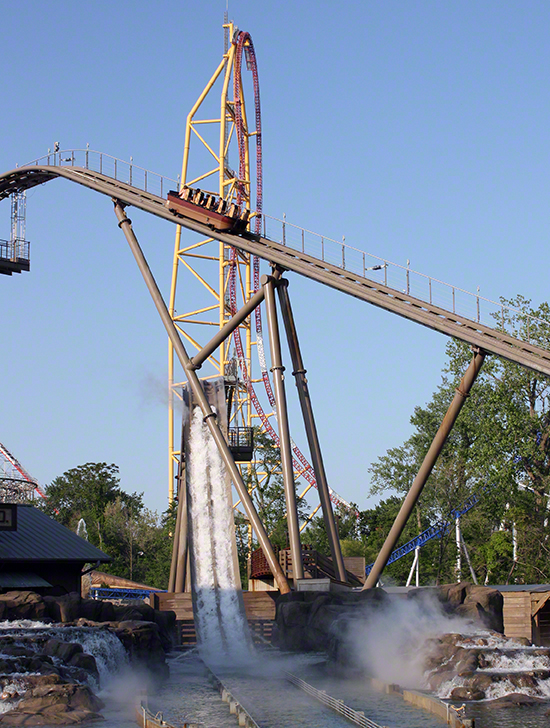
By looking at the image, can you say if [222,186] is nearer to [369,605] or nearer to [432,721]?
[369,605]

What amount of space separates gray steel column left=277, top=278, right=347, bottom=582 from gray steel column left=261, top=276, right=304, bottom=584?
73cm

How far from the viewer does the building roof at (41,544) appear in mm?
33469

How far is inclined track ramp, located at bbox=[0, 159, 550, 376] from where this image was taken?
2709cm

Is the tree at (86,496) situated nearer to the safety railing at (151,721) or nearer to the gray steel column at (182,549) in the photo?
the gray steel column at (182,549)

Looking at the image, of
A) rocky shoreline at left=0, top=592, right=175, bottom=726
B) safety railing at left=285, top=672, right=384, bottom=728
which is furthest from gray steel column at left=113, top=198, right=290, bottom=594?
safety railing at left=285, top=672, right=384, bottom=728

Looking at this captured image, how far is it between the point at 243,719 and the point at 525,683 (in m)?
7.30

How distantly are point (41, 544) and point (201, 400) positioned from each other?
8.38 m

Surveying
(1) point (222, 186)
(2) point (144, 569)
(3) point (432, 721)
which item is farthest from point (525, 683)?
(2) point (144, 569)

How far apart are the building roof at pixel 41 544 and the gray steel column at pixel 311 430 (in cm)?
963

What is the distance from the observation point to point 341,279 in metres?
30.1

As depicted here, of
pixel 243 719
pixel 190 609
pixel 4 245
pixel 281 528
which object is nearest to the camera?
pixel 243 719

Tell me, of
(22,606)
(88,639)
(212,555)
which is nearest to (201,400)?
(212,555)

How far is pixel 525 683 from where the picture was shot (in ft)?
72.8

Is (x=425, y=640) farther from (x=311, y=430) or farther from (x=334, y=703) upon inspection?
(x=311, y=430)
